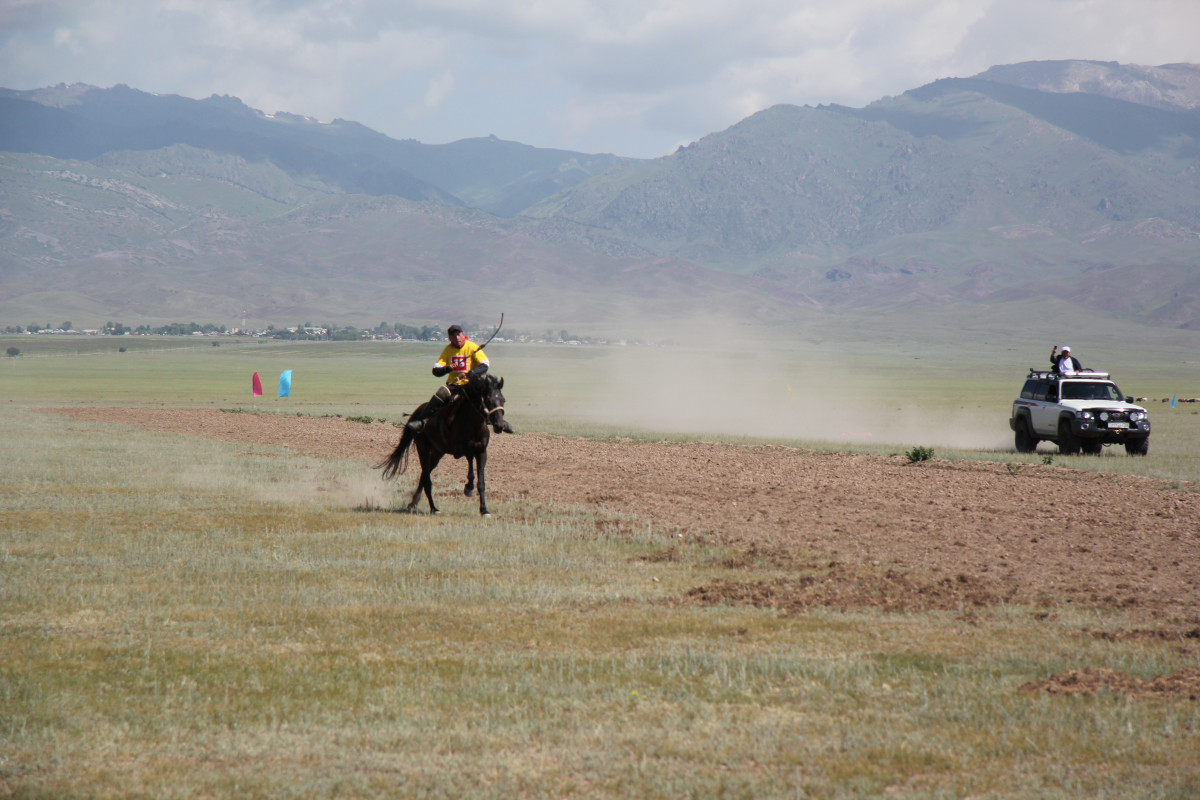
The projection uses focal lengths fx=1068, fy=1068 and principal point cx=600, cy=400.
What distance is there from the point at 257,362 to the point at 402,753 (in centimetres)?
13286

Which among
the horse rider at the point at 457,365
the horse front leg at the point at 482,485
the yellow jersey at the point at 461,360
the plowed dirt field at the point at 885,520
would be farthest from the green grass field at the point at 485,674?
the yellow jersey at the point at 461,360

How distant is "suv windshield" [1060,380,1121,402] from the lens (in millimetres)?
31047

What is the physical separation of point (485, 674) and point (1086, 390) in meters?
27.0

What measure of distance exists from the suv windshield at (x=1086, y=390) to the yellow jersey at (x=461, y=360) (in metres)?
20.9

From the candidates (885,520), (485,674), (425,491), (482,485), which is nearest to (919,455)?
(885,520)

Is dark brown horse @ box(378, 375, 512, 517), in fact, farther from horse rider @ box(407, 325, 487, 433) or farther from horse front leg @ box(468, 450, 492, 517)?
horse rider @ box(407, 325, 487, 433)

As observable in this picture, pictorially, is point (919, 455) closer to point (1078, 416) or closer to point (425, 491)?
point (1078, 416)

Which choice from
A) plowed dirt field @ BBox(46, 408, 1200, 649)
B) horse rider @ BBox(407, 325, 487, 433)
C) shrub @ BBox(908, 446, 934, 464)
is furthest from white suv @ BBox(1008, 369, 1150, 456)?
horse rider @ BBox(407, 325, 487, 433)

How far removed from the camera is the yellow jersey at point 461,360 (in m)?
16.6

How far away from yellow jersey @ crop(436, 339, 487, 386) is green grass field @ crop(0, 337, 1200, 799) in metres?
2.33

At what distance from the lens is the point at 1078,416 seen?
2998 centimetres

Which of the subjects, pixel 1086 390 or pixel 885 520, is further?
pixel 1086 390

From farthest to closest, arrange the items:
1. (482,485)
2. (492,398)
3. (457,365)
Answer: (482,485), (457,365), (492,398)

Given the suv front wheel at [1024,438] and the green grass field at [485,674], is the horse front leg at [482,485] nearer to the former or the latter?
the green grass field at [485,674]
